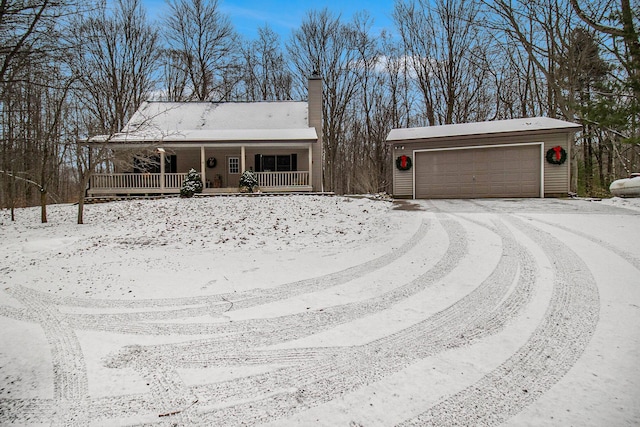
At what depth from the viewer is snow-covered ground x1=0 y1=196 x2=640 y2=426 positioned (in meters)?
2.32

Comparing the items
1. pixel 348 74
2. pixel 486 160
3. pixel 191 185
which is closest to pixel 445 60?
pixel 348 74

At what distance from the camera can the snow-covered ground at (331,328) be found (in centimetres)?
232

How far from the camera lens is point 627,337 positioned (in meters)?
3.13

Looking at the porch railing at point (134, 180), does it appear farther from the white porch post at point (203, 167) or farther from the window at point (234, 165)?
the window at point (234, 165)

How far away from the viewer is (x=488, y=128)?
1352 centimetres

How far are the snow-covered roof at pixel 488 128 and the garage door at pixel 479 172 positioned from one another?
0.67 m

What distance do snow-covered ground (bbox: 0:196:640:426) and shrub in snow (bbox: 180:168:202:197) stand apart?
7354 mm

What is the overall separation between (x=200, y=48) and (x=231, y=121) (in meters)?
10.7

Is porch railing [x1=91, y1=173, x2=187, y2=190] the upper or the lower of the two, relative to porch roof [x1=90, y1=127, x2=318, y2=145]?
lower

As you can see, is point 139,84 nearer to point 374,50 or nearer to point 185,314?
point 374,50

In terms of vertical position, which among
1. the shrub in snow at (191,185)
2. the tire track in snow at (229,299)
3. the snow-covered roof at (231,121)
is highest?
the snow-covered roof at (231,121)

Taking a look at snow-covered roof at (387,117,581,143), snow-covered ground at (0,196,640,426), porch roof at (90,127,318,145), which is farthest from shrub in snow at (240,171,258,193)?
snow-covered ground at (0,196,640,426)

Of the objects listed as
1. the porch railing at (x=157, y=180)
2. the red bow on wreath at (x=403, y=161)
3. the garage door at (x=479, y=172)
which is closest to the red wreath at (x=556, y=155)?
the garage door at (x=479, y=172)

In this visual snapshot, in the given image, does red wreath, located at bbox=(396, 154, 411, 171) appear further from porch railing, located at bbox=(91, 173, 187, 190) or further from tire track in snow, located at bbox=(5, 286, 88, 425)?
tire track in snow, located at bbox=(5, 286, 88, 425)
